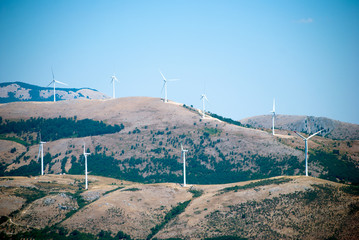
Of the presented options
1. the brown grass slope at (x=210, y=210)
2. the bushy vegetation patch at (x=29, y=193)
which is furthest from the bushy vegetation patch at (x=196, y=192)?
the bushy vegetation patch at (x=29, y=193)

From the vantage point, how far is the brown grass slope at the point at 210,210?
109 metres

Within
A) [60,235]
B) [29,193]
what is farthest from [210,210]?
[29,193]

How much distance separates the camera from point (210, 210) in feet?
425

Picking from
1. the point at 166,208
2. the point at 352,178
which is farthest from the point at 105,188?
the point at 352,178

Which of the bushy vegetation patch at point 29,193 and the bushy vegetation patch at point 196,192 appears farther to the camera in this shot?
the bushy vegetation patch at point 196,192

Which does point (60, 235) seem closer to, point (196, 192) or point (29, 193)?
point (29, 193)

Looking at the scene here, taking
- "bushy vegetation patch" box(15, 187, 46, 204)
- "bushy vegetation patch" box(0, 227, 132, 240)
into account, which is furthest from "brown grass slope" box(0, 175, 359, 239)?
"bushy vegetation patch" box(0, 227, 132, 240)

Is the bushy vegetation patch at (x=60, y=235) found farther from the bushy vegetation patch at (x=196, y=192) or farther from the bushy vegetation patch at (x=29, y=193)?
the bushy vegetation patch at (x=196, y=192)

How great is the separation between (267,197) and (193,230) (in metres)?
24.8

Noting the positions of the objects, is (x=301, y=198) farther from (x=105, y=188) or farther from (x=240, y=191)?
(x=105, y=188)

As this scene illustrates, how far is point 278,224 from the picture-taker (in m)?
112

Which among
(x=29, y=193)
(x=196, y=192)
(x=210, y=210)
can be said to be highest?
(x=29, y=193)

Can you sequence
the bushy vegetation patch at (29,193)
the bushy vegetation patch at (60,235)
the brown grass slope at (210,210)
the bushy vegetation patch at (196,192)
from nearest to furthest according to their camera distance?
the brown grass slope at (210,210) → the bushy vegetation patch at (60,235) → the bushy vegetation patch at (29,193) → the bushy vegetation patch at (196,192)

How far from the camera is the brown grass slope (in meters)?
109
